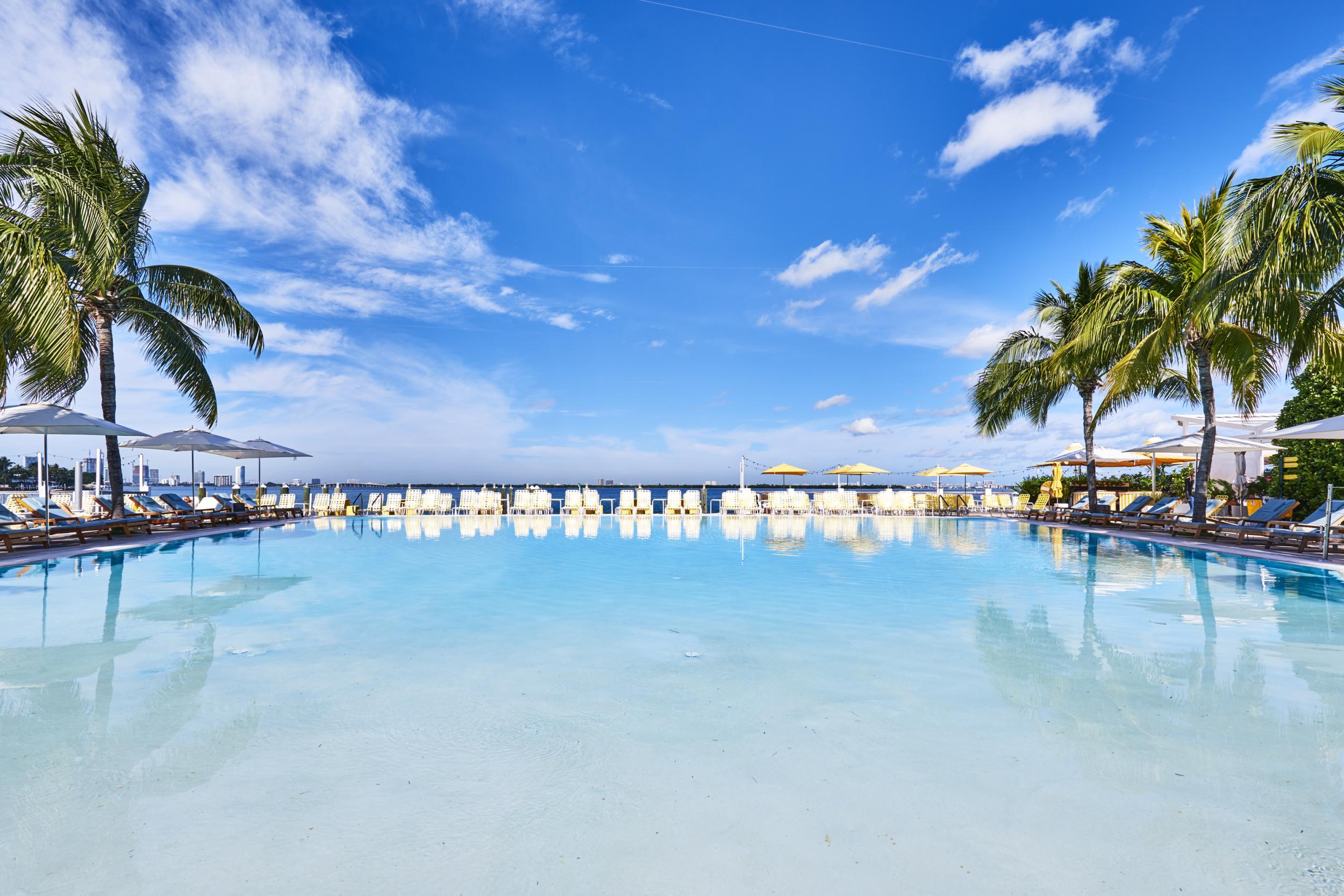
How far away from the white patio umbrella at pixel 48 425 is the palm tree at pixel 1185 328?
1854cm

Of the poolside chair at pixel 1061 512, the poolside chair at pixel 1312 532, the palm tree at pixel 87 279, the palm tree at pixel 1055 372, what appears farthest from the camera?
the poolside chair at pixel 1061 512

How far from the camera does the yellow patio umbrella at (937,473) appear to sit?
23.5 metres

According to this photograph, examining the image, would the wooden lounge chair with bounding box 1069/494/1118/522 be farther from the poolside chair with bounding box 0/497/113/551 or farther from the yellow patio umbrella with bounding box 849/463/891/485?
the poolside chair with bounding box 0/497/113/551

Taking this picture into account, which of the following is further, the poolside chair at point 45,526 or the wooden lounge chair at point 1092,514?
the wooden lounge chair at point 1092,514

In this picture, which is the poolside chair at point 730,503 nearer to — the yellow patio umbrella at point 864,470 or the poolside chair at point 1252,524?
the yellow patio umbrella at point 864,470

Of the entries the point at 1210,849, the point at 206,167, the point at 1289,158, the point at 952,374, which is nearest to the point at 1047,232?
the point at 952,374

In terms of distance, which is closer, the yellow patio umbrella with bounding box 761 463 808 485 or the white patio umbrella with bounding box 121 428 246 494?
the white patio umbrella with bounding box 121 428 246 494

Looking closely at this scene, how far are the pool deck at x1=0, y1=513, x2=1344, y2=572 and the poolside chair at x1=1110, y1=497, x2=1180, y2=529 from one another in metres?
0.27

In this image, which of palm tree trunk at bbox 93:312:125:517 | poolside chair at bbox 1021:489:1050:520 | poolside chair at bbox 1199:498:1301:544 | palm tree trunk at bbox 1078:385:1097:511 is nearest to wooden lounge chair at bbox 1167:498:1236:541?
poolside chair at bbox 1199:498:1301:544

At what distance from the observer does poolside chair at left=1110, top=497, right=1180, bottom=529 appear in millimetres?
13234

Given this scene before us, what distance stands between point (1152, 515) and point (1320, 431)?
5499 millimetres

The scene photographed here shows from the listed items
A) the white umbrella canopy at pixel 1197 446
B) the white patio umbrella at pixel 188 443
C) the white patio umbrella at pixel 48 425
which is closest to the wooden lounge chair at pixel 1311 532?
the white umbrella canopy at pixel 1197 446

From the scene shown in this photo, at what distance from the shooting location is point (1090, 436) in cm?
1700

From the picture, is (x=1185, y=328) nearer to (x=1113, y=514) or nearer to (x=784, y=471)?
(x=1113, y=514)
